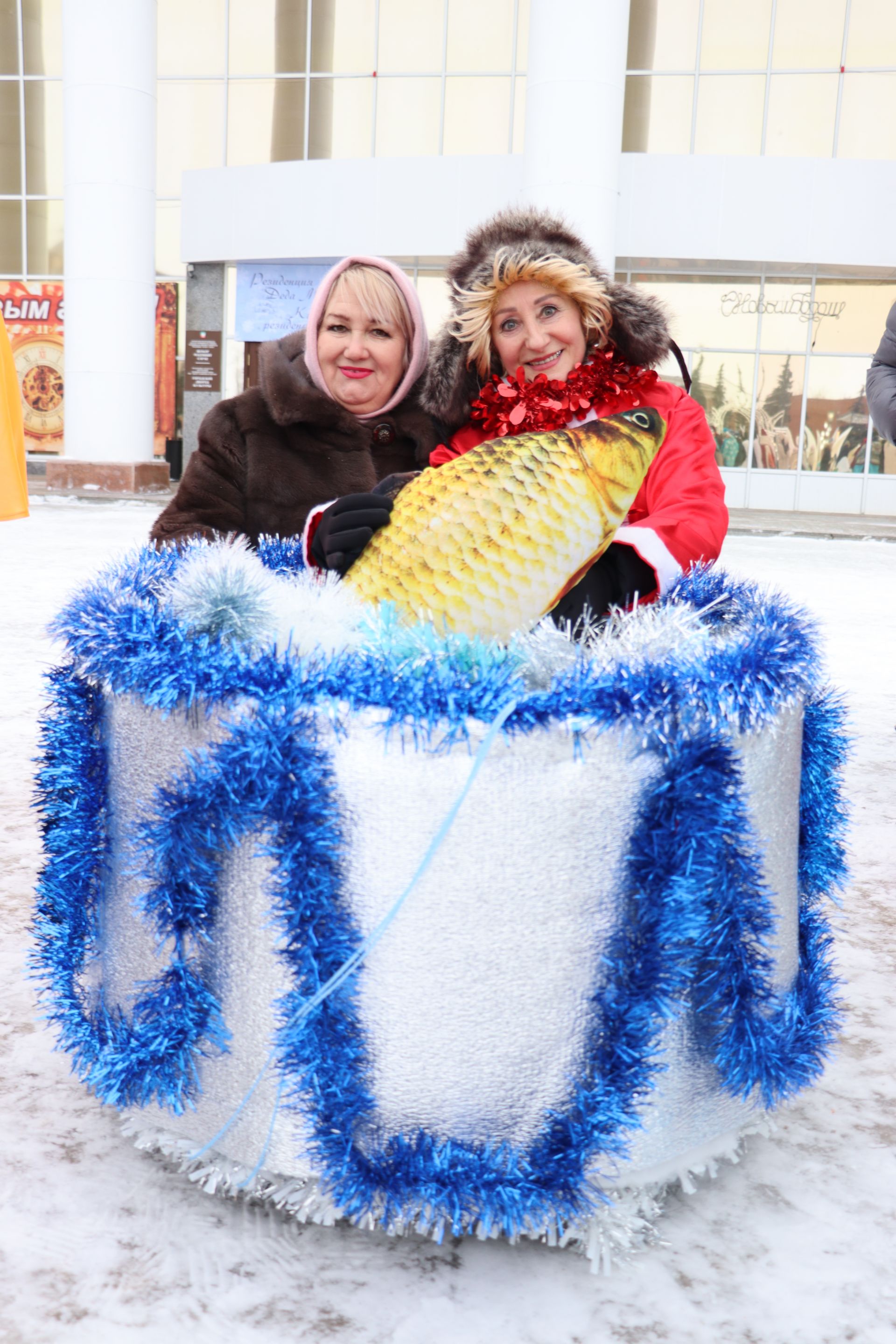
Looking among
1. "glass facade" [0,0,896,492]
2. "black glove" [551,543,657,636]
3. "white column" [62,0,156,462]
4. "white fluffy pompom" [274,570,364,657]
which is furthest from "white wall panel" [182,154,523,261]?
"white fluffy pompom" [274,570,364,657]

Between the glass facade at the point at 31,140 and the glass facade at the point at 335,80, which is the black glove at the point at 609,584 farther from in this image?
the glass facade at the point at 31,140

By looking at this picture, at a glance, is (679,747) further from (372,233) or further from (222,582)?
(372,233)

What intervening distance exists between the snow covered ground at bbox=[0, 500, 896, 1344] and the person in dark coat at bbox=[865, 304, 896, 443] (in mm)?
2372

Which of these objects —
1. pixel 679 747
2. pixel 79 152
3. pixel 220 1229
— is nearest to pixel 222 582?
pixel 679 747

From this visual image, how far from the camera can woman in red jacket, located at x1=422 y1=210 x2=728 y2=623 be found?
1.79 meters

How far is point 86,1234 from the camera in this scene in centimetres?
128

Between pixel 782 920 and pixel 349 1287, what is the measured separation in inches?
25.8

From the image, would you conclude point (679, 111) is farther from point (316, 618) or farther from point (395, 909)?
point (395, 909)

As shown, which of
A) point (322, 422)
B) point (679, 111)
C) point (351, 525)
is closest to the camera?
point (351, 525)

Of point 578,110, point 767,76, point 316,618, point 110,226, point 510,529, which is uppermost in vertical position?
point 767,76

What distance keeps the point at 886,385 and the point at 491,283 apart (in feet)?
7.17

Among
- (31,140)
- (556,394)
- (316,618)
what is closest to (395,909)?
(316,618)

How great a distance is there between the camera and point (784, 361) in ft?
44.5

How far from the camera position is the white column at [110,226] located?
11.5 m
